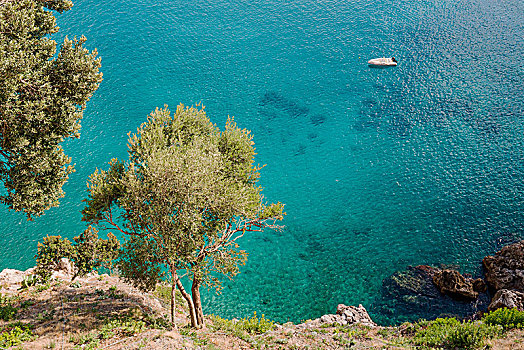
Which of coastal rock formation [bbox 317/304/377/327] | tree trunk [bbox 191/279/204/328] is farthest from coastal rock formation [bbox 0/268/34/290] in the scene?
coastal rock formation [bbox 317/304/377/327]

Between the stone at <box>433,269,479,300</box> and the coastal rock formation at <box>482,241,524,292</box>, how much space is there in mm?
2320

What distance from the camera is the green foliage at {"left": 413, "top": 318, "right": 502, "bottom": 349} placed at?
26.4 m

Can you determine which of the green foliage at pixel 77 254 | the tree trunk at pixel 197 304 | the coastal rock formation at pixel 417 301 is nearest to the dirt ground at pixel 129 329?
the tree trunk at pixel 197 304

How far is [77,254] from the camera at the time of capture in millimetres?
35031

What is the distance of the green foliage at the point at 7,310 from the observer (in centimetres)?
2814

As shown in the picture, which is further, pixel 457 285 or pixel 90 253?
pixel 457 285

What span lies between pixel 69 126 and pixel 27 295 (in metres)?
14.7

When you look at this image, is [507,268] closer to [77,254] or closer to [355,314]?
[355,314]

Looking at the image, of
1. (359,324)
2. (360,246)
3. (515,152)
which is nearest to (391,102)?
(515,152)

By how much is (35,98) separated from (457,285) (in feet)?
139

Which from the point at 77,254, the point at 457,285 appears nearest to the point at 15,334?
the point at 77,254

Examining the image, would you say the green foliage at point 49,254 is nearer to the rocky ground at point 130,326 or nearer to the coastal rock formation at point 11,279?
the rocky ground at point 130,326

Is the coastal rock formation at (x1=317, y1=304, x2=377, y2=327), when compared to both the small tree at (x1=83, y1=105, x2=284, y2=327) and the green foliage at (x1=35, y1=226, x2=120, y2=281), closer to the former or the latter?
the small tree at (x1=83, y1=105, x2=284, y2=327)

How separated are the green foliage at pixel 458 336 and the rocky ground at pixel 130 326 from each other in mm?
814
